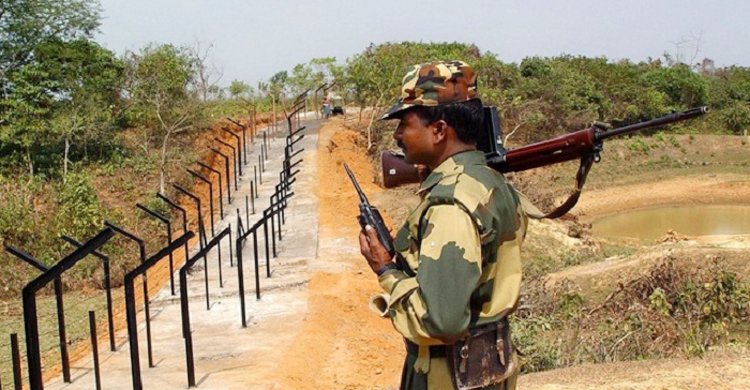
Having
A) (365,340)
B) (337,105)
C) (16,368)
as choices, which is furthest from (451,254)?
(337,105)

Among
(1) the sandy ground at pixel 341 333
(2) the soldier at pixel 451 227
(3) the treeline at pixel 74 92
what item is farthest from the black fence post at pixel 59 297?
(3) the treeline at pixel 74 92

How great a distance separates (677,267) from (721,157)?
74.2 feet

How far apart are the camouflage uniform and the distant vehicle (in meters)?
25.7

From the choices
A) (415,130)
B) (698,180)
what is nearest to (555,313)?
(415,130)

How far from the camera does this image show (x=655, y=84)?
109 feet

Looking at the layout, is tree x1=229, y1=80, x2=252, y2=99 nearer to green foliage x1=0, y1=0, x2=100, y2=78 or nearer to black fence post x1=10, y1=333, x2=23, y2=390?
green foliage x1=0, y1=0, x2=100, y2=78

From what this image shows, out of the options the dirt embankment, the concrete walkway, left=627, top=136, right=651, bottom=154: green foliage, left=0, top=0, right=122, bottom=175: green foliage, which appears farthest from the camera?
left=627, top=136, right=651, bottom=154: green foliage

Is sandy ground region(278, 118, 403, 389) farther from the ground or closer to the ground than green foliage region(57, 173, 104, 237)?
closer to the ground

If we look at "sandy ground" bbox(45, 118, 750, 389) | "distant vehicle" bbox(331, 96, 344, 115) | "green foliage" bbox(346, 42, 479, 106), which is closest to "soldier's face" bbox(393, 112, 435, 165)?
"sandy ground" bbox(45, 118, 750, 389)

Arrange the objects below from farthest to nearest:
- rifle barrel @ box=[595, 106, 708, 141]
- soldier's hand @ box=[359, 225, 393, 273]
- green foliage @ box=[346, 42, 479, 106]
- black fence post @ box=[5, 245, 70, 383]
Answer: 1. green foliage @ box=[346, 42, 479, 106]
2. black fence post @ box=[5, 245, 70, 383]
3. rifle barrel @ box=[595, 106, 708, 141]
4. soldier's hand @ box=[359, 225, 393, 273]

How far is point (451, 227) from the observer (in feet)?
7.12

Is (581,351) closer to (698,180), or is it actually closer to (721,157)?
(698,180)

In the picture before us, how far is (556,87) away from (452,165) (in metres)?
27.7

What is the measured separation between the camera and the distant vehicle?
91.7ft
